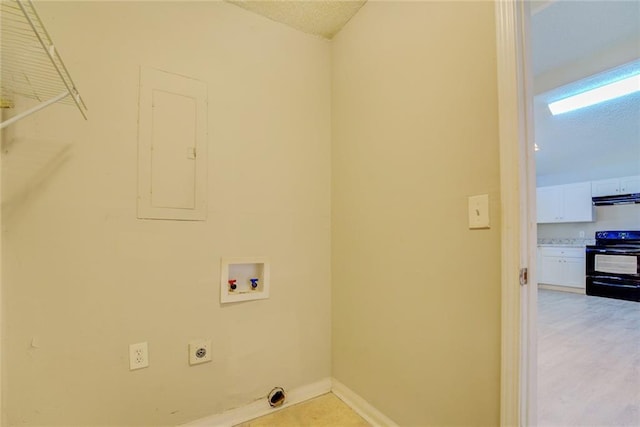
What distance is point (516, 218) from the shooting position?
38.9 inches

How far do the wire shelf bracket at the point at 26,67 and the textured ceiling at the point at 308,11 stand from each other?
985mm

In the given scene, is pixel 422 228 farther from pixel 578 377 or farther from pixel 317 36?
pixel 578 377

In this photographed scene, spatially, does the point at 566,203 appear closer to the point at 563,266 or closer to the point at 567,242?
the point at 567,242

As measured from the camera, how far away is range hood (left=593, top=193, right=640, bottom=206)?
15.7 ft

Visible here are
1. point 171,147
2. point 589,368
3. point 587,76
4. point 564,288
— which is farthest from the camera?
point 564,288

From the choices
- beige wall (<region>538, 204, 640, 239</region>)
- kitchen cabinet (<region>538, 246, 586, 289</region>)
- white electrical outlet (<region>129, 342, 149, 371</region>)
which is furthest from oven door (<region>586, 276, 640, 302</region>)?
white electrical outlet (<region>129, 342, 149, 371</region>)

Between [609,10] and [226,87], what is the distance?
265 centimetres

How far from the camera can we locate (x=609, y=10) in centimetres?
200

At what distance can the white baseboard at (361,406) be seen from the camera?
58.7 inches

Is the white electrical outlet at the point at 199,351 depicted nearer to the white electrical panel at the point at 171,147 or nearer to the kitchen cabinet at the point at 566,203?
the white electrical panel at the point at 171,147

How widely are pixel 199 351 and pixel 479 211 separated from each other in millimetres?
1476

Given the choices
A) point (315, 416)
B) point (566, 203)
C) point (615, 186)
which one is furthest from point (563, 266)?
point (315, 416)

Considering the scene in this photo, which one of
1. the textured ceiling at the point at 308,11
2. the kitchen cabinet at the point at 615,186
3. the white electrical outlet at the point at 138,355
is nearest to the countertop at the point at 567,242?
the kitchen cabinet at the point at 615,186

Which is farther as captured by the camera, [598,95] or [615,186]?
[615,186]
